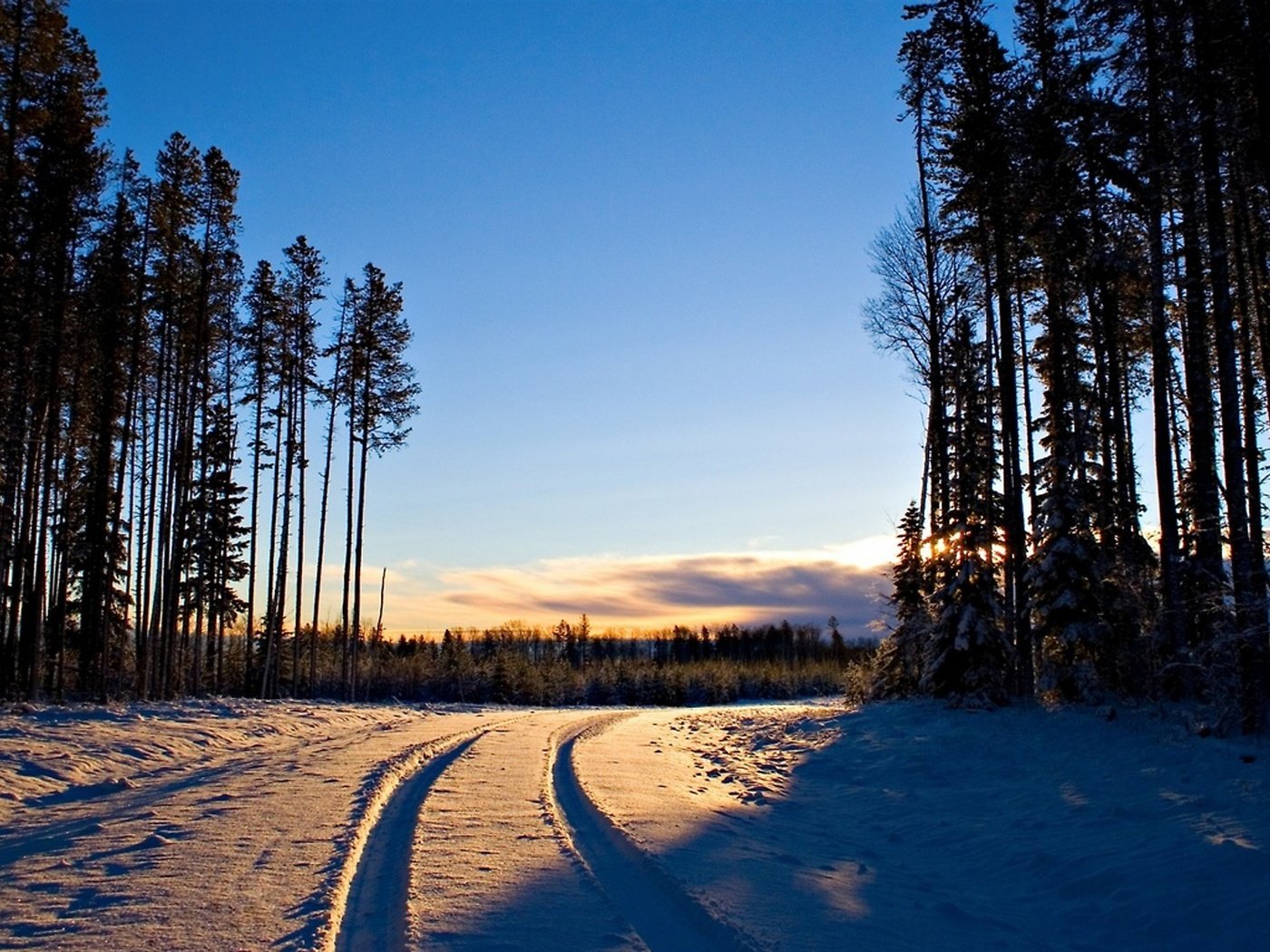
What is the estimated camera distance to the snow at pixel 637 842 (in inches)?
235

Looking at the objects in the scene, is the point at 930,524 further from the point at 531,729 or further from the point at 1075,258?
the point at 531,729

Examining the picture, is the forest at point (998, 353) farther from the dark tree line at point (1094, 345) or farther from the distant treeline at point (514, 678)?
the distant treeline at point (514, 678)

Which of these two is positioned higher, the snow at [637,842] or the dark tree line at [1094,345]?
the dark tree line at [1094,345]

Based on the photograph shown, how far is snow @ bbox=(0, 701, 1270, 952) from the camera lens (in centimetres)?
597

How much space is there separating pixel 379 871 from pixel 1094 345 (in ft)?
66.8

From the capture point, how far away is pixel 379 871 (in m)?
7.02

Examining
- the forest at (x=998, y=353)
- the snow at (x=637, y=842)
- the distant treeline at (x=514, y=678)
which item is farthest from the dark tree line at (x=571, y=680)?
the snow at (x=637, y=842)

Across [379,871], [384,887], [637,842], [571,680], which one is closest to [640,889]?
[637,842]

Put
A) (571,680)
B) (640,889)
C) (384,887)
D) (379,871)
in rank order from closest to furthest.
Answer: (384,887) < (640,889) < (379,871) < (571,680)

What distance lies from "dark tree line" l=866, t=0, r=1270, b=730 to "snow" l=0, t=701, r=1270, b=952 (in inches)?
91.8

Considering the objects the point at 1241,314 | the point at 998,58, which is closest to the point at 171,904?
the point at 998,58

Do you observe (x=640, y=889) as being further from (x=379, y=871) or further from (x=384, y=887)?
(x=379, y=871)

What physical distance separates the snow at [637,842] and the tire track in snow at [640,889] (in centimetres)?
3

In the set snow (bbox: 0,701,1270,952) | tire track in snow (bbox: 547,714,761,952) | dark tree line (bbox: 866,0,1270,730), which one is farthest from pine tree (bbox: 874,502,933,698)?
tire track in snow (bbox: 547,714,761,952)
